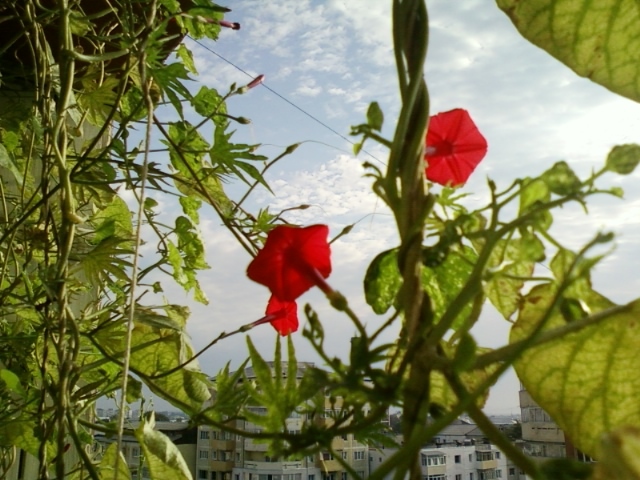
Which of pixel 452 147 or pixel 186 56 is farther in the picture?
pixel 186 56

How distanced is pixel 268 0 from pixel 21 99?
0.36 meters

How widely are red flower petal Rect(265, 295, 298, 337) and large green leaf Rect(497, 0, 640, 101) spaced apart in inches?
8.3

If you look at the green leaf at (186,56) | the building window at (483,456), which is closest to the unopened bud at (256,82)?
the green leaf at (186,56)

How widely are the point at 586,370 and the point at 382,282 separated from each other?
105 millimetres

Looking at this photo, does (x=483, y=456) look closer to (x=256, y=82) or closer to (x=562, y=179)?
(x=256, y=82)

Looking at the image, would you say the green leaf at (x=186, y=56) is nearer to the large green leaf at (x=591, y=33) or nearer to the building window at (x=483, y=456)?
the large green leaf at (x=591, y=33)

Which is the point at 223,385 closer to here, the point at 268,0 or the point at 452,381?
the point at 452,381

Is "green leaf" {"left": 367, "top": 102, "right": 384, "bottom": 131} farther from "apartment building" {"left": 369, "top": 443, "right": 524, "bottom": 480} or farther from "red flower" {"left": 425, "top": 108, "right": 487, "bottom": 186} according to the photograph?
"apartment building" {"left": 369, "top": 443, "right": 524, "bottom": 480}

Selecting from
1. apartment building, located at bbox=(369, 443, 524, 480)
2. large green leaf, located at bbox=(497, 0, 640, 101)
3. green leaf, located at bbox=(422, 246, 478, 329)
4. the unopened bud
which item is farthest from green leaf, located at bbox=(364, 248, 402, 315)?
apartment building, located at bbox=(369, 443, 524, 480)

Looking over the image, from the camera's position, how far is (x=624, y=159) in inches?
8.5

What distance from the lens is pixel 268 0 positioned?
2.47 feet

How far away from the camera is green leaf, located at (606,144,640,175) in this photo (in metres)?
0.22

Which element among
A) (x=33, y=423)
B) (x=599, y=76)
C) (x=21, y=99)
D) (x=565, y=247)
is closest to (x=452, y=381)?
(x=565, y=247)

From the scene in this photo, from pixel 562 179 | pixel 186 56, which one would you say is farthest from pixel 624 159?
pixel 186 56
